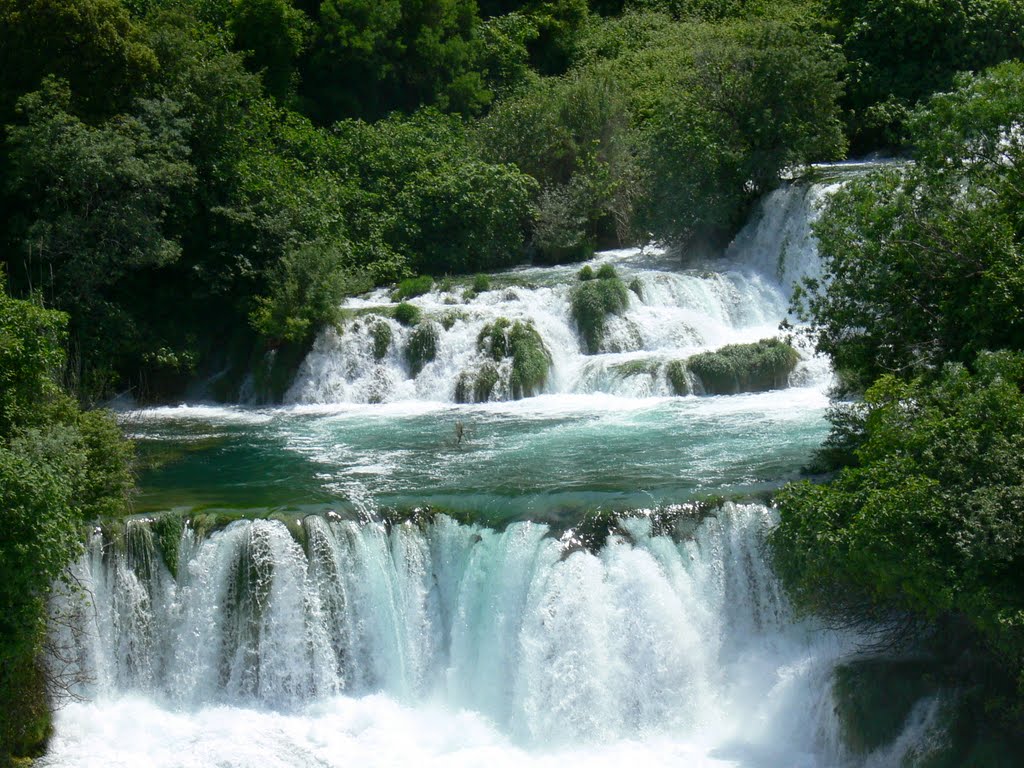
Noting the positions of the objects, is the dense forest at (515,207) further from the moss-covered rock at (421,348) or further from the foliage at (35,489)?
the moss-covered rock at (421,348)

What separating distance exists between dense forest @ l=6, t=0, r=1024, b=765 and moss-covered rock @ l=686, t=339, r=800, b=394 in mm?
2037

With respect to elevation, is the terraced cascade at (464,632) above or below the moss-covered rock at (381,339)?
below

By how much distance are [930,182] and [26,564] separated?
36.3 ft

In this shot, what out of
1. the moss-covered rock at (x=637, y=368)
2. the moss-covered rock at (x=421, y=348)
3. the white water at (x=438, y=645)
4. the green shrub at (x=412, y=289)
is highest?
the green shrub at (x=412, y=289)

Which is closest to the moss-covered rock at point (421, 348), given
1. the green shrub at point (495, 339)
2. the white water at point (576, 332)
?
the white water at point (576, 332)

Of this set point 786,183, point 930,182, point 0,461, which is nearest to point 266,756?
point 0,461

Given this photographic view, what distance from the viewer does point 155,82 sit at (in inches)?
1061

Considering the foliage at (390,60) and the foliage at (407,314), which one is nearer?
the foliage at (407,314)

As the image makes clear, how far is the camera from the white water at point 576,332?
80.2 ft

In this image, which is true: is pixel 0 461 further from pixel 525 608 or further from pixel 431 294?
pixel 431 294

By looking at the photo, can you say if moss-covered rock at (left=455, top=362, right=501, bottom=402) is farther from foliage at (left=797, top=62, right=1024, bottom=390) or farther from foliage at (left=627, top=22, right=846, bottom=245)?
foliage at (left=797, top=62, right=1024, bottom=390)

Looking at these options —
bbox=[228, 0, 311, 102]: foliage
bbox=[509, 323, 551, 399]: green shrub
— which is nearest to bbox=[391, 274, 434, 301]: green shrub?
bbox=[509, 323, 551, 399]: green shrub

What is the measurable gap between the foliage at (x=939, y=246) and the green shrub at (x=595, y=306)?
30.4ft

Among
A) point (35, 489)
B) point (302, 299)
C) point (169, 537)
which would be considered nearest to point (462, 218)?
point (302, 299)
